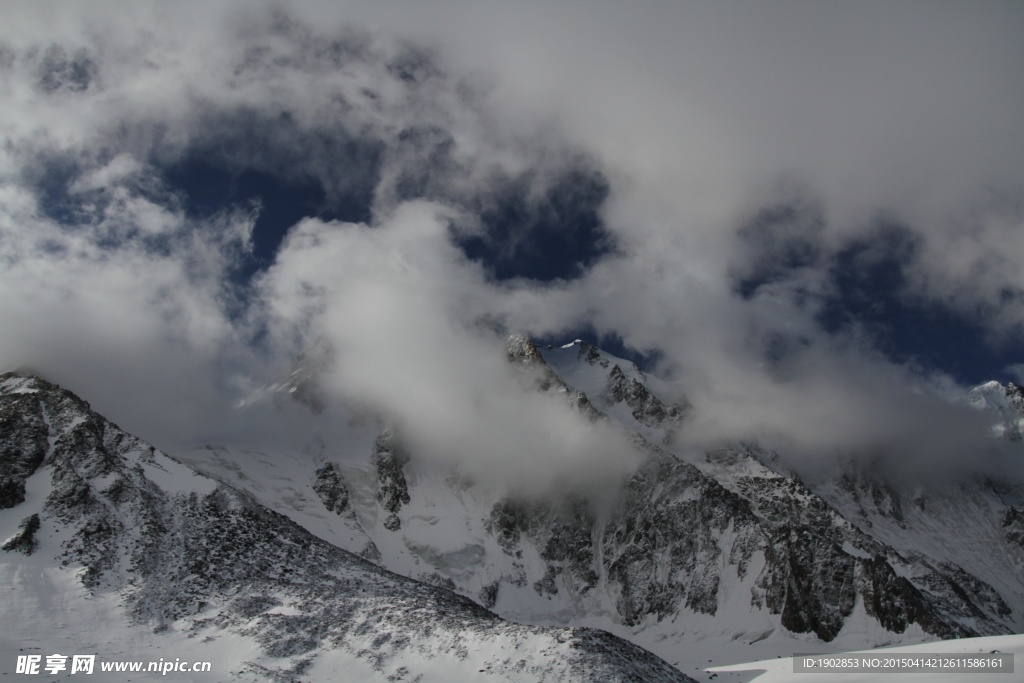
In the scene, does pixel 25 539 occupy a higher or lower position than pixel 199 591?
higher

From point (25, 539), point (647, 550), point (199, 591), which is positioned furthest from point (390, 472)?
point (25, 539)

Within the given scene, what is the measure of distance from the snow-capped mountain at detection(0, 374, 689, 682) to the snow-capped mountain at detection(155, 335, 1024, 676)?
143 ft

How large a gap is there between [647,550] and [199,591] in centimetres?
10293

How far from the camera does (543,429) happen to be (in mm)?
184625

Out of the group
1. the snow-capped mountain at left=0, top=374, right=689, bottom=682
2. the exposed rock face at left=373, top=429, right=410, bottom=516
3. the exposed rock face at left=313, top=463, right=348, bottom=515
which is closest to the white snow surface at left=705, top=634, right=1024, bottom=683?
the snow-capped mountain at left=0, top=374, right=689, bottom=682

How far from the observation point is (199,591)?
209ft

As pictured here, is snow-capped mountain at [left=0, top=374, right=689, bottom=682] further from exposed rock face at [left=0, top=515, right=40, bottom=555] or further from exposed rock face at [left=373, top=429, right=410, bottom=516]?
exposed rock face at [left=373, top=429, right=410, bottom=516]

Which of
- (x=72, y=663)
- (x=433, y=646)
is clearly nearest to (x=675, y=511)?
(x=433, y=646)

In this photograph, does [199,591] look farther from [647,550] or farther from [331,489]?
[647,550]

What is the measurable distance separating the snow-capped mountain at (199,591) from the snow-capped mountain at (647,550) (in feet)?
143

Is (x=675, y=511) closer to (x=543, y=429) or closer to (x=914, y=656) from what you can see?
(x=543, y=429)

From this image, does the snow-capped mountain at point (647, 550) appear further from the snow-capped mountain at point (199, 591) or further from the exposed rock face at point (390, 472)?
the snow-capped mountain at point (199, 591)

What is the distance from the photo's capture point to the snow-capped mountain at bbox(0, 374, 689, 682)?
170ft

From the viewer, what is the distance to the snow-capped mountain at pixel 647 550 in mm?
107938
